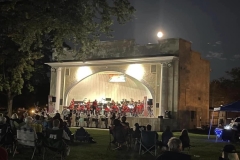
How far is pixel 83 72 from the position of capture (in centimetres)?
3145

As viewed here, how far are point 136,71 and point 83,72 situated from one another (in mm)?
5369

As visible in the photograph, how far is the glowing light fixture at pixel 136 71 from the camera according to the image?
28141mm

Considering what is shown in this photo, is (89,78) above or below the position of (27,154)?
above

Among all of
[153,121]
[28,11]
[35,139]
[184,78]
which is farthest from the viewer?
[184,78]

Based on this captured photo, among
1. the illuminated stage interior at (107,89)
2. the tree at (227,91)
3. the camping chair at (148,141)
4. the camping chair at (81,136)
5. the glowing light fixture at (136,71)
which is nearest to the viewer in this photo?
the camping chair at (148,141)

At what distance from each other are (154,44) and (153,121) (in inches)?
248

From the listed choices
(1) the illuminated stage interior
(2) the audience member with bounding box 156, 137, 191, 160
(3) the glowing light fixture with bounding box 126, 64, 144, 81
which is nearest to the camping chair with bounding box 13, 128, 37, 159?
(2) the audience member with bounding box 156, 137, 191, 160

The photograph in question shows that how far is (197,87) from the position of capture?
29438 mm

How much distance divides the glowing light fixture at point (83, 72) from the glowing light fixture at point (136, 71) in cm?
398

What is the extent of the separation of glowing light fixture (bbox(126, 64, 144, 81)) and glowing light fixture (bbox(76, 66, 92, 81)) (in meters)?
3.98

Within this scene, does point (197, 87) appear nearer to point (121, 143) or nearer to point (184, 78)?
point (184, 78)

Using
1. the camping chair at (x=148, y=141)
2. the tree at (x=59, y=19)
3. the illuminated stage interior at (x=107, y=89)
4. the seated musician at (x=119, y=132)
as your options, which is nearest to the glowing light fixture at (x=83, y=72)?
the illuminated stage interior at (x=107, y=89)

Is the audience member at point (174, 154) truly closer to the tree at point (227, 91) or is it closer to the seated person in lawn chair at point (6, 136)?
the seated person in lawn chair at point (6, 136)

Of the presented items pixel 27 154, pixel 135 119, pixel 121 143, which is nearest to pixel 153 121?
pixel 135 119
